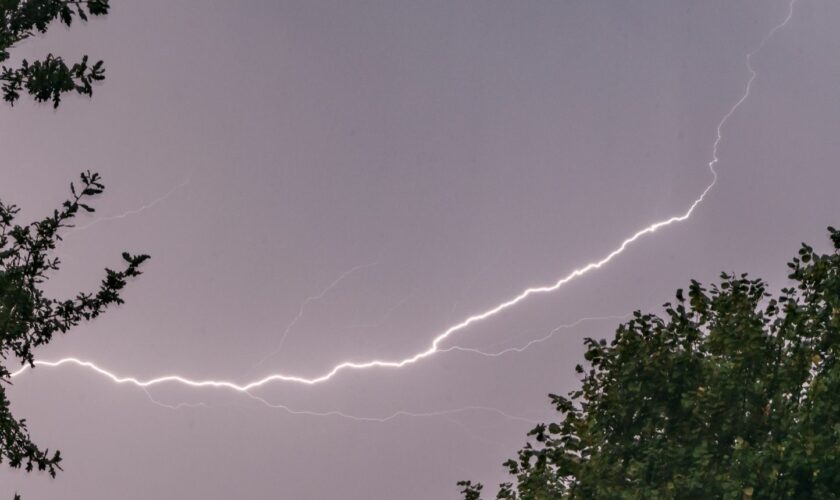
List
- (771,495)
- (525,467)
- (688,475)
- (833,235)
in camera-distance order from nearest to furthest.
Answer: (771,495), (688,475), (833,235), (525,467)

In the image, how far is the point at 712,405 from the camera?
38.7ft

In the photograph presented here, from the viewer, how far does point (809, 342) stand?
474 inches

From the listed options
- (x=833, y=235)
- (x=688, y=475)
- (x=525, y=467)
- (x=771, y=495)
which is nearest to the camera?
(x=771, y=495)

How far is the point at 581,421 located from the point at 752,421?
7.61ft

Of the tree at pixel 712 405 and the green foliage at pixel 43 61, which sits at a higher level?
the green foliage at pixel 43 61

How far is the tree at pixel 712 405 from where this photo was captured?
10.7 meters

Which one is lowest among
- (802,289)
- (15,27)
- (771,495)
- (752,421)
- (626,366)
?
(771,495)

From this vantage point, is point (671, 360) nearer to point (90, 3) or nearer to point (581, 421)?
point (581, 421)

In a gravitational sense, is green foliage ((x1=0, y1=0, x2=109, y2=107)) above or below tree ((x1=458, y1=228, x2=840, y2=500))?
above

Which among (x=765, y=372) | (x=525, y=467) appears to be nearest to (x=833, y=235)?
(x=765, y=372)

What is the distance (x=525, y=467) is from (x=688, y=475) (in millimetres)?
2862

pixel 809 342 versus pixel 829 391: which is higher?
pixel 809 342

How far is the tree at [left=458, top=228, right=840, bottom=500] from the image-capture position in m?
10.7

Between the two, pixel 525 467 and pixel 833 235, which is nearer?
pixel 833 235
